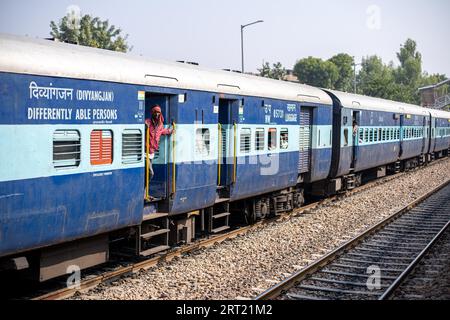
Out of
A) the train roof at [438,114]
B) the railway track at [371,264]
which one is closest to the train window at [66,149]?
the railway track at [371,264]

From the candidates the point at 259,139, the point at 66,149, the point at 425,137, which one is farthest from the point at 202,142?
the point at 425,137

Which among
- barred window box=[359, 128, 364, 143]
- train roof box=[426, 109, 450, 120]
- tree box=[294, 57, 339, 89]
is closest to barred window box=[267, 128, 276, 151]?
barred window box=[359, 128, 364, 143]

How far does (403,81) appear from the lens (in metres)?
149

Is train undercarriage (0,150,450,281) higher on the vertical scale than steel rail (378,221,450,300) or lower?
higher

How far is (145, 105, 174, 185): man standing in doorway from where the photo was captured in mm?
10789

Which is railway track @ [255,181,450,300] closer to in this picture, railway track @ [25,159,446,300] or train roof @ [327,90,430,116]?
railway track @ [25,159,446,300]

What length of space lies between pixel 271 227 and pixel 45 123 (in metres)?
8.97

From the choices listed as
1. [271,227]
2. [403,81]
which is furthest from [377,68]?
[271,227]

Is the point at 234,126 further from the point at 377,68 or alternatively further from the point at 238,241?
the point at 377,68

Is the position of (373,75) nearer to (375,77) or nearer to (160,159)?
(375,77)

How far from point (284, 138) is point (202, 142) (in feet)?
15.3

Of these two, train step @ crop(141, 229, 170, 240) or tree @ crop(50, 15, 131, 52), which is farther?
tree @ crop(50, 15, 131, 52)

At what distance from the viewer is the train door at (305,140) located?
59.3 feet

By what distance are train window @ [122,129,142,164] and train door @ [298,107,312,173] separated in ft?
28.3
